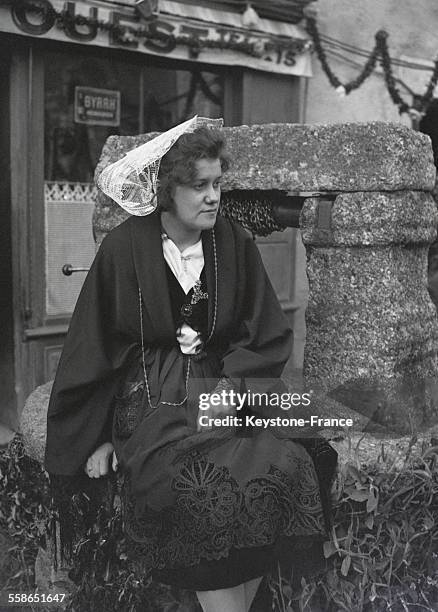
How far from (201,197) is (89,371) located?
23.1 inches

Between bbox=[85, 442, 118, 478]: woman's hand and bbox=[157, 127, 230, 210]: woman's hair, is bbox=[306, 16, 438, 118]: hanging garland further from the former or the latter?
bbox=[85, 442, 118, 478]: woman's hand

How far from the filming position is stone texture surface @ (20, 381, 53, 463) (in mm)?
2502

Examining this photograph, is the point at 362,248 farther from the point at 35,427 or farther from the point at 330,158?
the point at 35,427

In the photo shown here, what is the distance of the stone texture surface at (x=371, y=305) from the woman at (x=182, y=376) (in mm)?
384

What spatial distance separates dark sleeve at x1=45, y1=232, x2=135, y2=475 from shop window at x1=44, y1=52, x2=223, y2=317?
7.67ft

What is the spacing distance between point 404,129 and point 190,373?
107 cm

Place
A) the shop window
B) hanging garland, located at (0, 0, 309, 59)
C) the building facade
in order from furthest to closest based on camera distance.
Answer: the shop window < the building facade < hanging garland, located at (0, 0, 309, 59)

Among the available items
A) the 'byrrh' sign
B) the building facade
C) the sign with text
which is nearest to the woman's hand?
the building facade

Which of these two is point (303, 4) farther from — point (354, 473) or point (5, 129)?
point (354, 473)

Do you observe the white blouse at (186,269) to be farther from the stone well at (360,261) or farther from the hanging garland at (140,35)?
the hanging garland at (140,35)

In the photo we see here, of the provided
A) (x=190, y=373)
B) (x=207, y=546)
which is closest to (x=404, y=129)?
(x=190, y=373)

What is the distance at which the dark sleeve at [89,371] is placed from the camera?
2.18 meters

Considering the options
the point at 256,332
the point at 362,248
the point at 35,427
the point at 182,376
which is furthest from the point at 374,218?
the point at 35,427

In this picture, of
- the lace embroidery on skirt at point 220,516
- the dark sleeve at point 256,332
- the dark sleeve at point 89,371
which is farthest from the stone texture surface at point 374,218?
the lace embroidery on skirt at point 220,516
